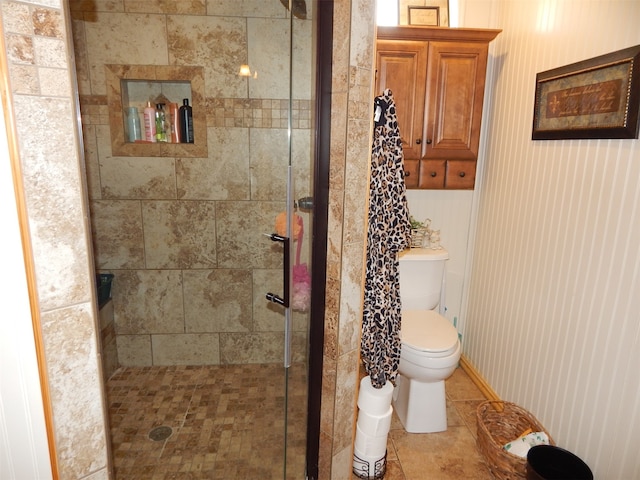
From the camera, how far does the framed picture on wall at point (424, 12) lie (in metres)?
2.32

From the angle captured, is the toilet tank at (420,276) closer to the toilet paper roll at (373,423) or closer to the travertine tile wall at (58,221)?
the toilet paper roll at (373,423)

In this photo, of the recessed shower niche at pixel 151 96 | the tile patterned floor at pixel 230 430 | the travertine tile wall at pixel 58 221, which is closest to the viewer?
the travertine tile wall at pixel 58 221

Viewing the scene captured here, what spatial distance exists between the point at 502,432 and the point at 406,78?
6.50 feet

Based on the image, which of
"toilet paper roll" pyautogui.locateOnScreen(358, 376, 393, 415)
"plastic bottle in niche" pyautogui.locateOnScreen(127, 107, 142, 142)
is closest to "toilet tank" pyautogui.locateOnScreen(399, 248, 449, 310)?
"toilet paper roll" pyautogui.locateOnScreen(358, 376, 393, 415)

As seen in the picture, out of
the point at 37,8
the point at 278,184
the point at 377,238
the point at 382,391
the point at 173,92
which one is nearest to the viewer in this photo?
the point at 37,8

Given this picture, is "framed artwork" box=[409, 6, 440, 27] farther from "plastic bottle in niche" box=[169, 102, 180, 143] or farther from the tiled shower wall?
"plastic bottle in niche" box=[169, 102, 180, 143]

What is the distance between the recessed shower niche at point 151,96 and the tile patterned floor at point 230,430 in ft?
4.51

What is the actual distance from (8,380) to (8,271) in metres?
0.23

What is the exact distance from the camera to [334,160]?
4.42 feet

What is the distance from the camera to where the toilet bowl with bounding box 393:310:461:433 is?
1986mm

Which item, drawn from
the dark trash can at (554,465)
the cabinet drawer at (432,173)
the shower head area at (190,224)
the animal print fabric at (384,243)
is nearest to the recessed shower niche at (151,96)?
the shower head area at (190,224)

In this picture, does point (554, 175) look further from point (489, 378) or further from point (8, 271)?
point (8, 271)

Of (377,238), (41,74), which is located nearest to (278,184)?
(377,238)

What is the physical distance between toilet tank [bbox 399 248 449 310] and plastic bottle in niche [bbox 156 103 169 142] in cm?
161
